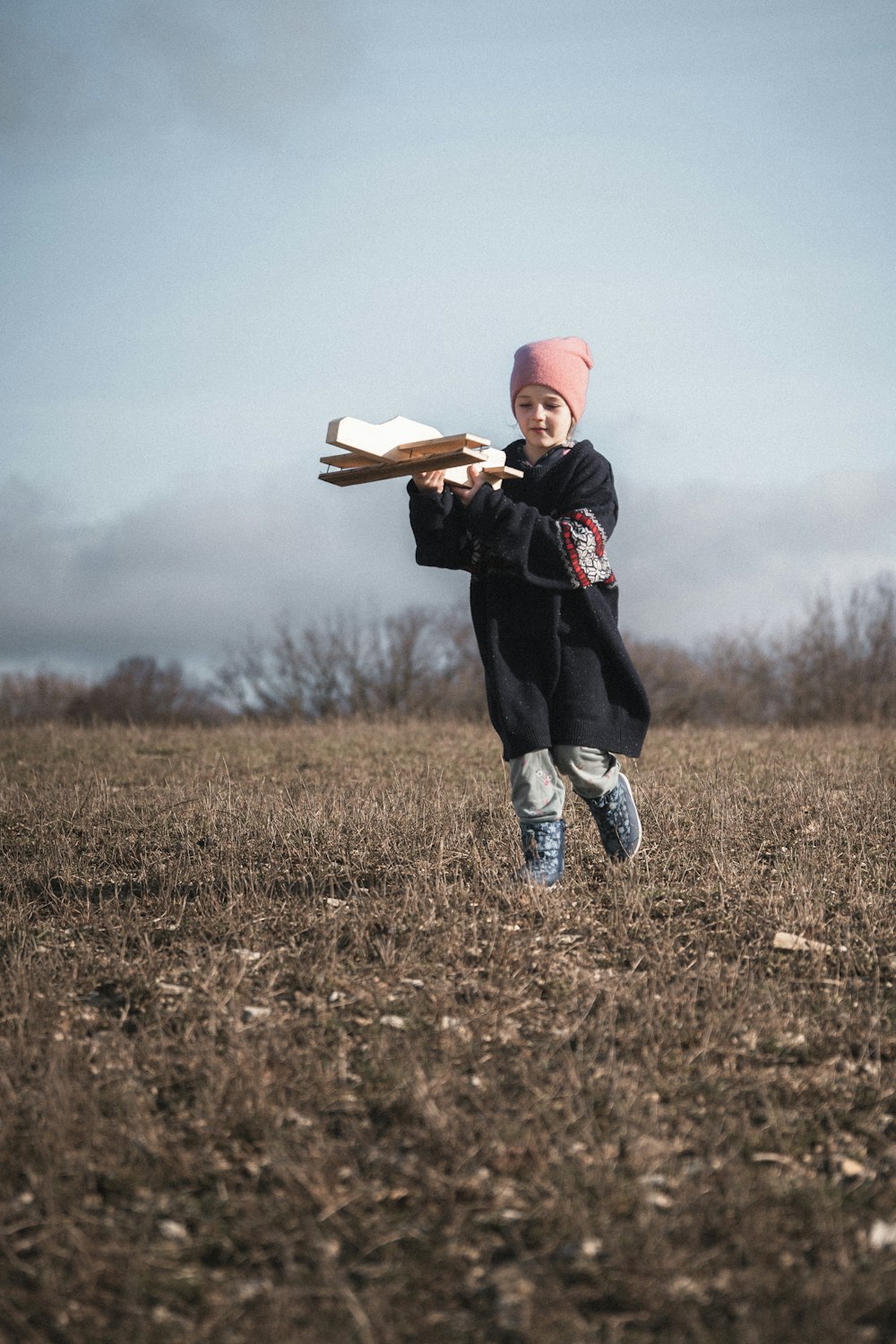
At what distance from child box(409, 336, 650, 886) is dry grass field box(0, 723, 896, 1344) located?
22.5 inches

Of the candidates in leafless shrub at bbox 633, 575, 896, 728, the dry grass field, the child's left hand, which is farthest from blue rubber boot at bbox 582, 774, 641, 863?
leafless shrub at bbox 633, 575, 896, 728

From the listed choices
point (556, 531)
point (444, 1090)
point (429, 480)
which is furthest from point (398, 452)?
point (444, 1090)

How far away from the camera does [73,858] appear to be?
5.93 metres

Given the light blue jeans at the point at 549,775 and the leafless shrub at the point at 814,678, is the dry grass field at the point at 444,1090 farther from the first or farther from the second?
the leafless shrub at the point at 814,678

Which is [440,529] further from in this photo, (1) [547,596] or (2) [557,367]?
(2) [557,367]

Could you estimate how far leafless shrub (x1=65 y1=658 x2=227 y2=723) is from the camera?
105 feet

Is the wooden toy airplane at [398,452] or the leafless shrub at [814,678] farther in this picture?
the leafless shrub at [814,678]

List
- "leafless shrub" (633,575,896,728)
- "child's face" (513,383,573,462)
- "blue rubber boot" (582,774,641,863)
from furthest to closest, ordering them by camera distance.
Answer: "leafless shrub" (633,575,896,728) < "blue rubber boot" (582,774,641,863) < "child's face" (513,383,573,462)

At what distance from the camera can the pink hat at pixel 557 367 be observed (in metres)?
4.67

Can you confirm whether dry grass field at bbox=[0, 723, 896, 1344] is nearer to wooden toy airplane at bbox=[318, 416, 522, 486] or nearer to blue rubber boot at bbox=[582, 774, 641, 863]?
blue rubber boot at bbox=[582, 774, 641, 863]

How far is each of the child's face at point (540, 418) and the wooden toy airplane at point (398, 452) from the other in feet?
1.27

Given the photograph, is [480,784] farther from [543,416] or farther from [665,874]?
[543,416]

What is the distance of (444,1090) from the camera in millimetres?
3252

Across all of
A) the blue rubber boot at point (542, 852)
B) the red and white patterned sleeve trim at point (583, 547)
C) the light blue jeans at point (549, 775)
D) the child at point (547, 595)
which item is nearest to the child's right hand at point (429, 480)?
the child at point (547, 595)
